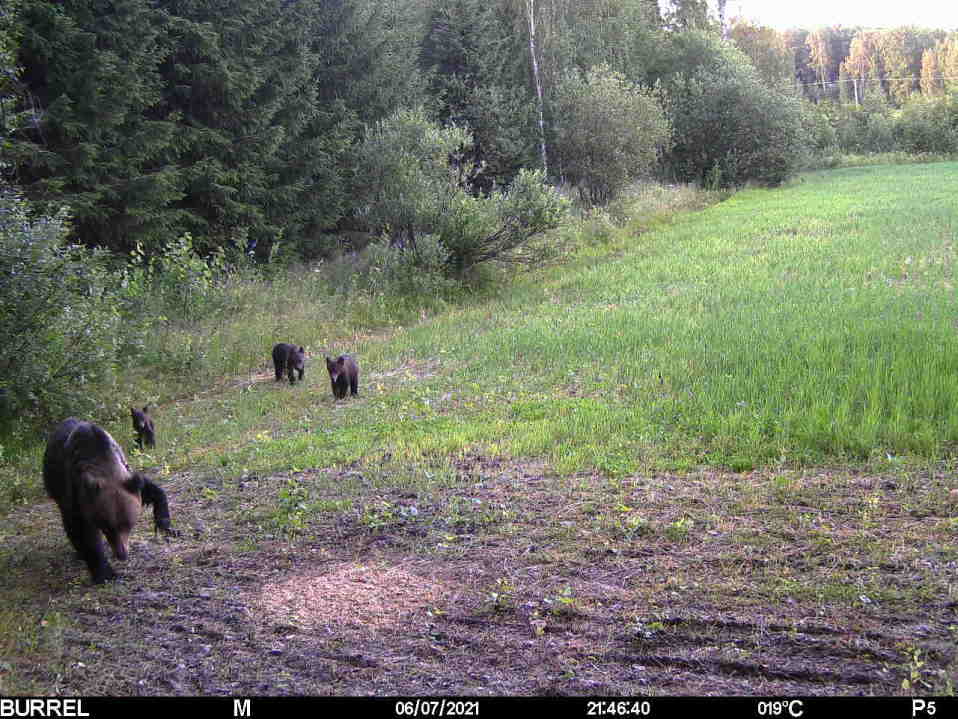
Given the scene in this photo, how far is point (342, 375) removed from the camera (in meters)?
10.6

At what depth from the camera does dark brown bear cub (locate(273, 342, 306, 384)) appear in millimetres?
11758

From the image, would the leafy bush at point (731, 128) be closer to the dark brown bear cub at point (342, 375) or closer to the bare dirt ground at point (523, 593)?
the dark brown bear cub at point (342, 375)

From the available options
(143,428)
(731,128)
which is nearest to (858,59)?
(731,128)

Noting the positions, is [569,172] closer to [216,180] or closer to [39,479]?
[216,180]

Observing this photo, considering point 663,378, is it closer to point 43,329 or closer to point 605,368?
point 605,368

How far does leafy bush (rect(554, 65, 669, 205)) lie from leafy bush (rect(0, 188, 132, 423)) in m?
23.4

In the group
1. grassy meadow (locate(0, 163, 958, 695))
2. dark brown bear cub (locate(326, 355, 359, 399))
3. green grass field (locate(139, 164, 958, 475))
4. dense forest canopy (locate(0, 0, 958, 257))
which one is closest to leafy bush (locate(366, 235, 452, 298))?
green grass field (locate(139, 164, 958, 475))

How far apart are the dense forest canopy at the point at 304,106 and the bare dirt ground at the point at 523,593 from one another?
744cm

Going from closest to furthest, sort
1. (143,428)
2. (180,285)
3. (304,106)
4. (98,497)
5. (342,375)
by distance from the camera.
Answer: (98,497) < (143,428) < (342,375) < (180,285) < (304,106)

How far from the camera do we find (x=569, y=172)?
31188 mm

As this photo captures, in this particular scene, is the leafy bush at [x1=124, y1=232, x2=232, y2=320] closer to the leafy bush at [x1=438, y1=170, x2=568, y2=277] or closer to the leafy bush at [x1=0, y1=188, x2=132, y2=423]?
the leafy bush at [x1=0, y1=188, x2=132, y2=423]

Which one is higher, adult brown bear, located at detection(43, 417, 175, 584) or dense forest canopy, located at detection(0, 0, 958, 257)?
dense forest canopy, located at detection(0, 0, 958, 257)

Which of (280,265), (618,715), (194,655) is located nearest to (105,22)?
(280,265)

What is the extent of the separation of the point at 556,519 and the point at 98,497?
3262 millimetres
